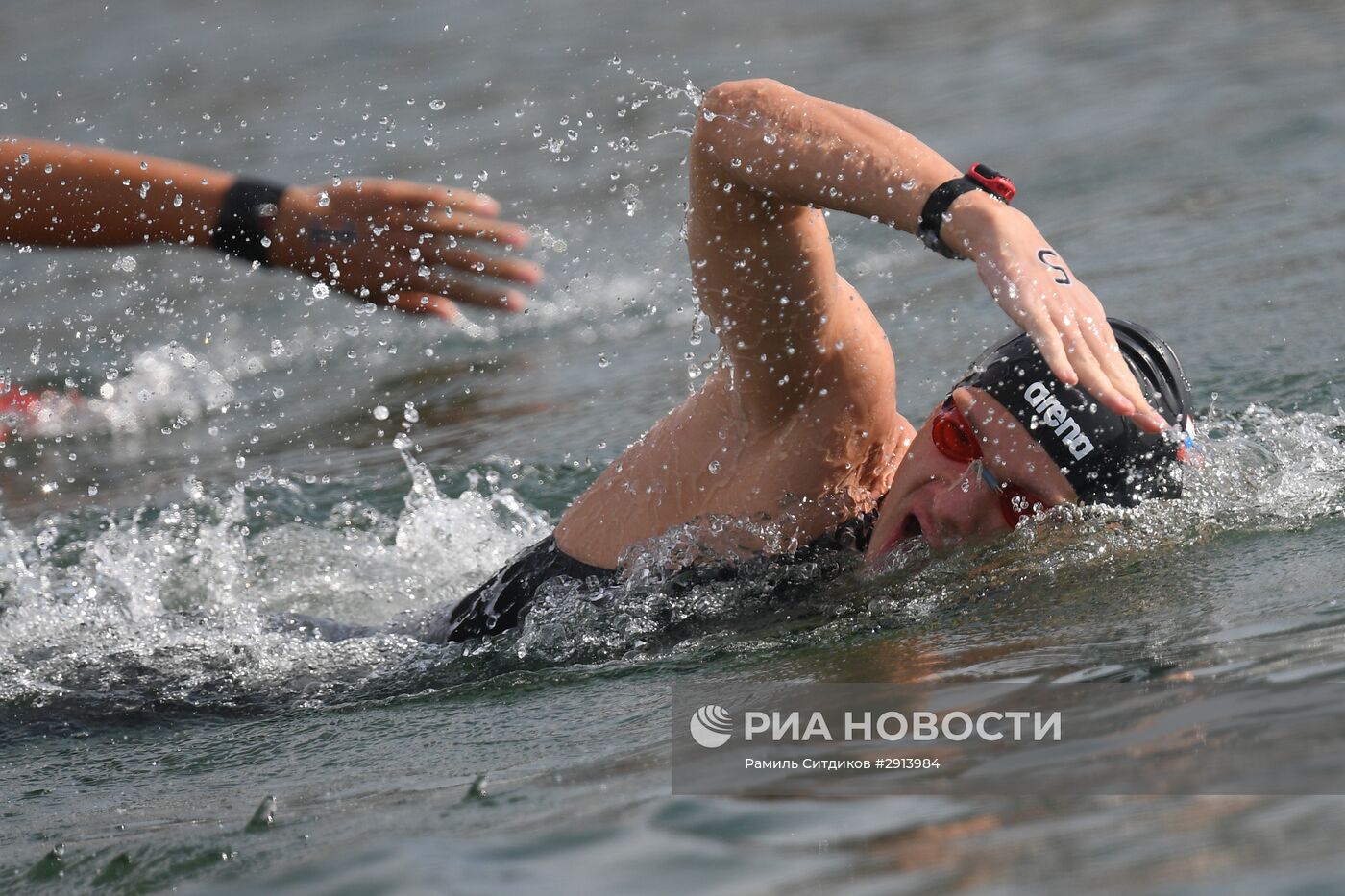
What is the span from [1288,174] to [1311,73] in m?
A: 2.33

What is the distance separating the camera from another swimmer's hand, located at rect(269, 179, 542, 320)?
13.2ft

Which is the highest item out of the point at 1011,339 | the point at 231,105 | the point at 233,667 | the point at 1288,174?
the point at 231,105

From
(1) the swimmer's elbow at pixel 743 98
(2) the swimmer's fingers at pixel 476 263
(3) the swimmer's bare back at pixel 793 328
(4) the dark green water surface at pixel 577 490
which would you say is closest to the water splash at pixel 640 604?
(4) the dark green water surface at pixel 577 490

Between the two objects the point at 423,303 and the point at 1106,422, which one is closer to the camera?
the point at 1106,422

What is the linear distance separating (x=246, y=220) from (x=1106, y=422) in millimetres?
2195

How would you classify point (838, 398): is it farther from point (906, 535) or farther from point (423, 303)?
point (423, 303)

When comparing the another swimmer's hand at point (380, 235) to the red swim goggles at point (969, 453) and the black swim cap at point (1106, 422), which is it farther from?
the black swim cap at point (1106, 422)

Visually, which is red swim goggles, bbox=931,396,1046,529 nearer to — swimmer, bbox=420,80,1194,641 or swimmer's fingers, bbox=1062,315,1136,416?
swimmer, bbox=420,80,1194,641

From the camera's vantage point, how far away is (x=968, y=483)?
136 inches

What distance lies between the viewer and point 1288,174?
27.3 ft

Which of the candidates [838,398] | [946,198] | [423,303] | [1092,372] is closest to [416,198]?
[423,303]

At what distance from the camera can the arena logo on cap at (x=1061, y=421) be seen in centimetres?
334

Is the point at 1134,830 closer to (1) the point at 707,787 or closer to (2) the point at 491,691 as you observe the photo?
(1) the point at 707,787

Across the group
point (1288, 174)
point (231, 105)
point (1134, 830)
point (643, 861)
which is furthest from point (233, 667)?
point (231, 105)
